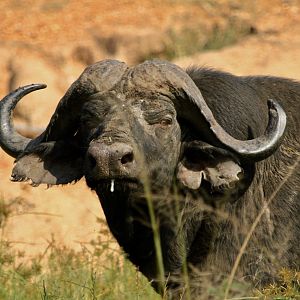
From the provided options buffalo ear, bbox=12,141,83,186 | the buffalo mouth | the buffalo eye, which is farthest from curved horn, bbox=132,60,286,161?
buffalo ear, bbox=12,141,83,186

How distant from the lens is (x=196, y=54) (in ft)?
54.7

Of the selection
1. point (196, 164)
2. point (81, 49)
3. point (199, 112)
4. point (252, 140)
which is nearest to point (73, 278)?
point (196, 164)

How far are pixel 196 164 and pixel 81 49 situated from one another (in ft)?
31.6

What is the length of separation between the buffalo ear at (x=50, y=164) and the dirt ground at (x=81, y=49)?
315 centimetres

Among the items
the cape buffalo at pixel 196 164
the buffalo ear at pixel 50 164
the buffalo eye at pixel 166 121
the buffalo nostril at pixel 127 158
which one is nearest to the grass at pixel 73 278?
the cape buffalo at pixel 196 164

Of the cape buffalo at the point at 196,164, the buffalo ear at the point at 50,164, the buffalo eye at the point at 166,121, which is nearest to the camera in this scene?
the cape buffalo at the point at 196,164

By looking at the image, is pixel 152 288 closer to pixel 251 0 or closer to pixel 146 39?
Result: pixel 146 39

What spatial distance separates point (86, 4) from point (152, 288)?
1230 centimetres

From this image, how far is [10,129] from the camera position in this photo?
8617 millimetres

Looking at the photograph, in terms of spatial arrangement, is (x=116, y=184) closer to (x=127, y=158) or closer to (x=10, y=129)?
(x=127, y=158)

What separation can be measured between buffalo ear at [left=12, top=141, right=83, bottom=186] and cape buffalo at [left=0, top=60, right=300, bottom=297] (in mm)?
57

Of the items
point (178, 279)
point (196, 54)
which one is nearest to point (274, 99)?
point (178, 279)

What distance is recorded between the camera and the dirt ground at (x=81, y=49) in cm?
1299

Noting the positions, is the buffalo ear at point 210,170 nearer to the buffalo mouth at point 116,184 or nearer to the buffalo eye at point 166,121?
the buffalo eye at point 166,121
